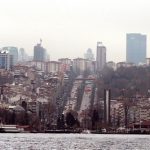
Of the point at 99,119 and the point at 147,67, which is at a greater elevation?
the point at 147,67

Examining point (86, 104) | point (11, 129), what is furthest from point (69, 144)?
point (86, 104)

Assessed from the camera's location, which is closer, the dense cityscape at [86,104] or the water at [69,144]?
the water at [69,144]

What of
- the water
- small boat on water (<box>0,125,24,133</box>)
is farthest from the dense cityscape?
the water

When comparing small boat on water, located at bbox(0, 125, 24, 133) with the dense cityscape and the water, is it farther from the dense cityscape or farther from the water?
the water

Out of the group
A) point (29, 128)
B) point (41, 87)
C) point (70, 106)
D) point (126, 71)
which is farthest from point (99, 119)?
point (41, 87)

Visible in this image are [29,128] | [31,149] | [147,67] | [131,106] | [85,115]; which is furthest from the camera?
[147,67]

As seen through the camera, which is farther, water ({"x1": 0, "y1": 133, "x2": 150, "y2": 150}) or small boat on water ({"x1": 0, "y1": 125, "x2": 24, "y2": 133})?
small boat on water ({"x1": 0, "y1": 125, "x2": 24, "y2": 133})

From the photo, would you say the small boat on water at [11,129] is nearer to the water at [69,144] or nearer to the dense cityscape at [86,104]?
the dense cityscape at [86,104]

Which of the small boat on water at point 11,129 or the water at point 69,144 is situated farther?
the small boat on water at point 11,129

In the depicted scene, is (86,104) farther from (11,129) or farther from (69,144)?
(69,144)

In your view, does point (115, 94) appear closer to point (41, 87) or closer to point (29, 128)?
point (41, 87)

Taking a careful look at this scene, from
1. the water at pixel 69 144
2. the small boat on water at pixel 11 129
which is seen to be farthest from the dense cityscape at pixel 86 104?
the water at pixel 69 144
